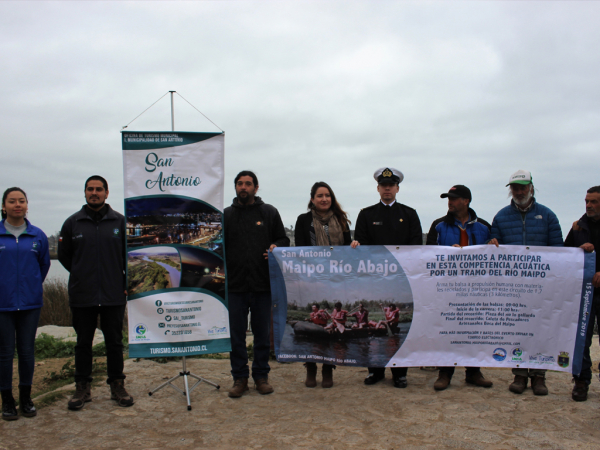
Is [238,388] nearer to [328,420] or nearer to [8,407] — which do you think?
[328,420]

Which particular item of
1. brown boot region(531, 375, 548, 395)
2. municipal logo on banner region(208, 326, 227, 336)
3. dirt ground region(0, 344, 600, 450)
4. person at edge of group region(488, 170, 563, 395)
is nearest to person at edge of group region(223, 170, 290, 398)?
municipal logo on banner region(208, 326, 227, 336)

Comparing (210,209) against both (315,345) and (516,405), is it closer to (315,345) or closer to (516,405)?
(315,345)

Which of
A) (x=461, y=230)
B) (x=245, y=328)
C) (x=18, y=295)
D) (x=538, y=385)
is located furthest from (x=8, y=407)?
(x=538, y=385)

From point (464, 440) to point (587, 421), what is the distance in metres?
1.32

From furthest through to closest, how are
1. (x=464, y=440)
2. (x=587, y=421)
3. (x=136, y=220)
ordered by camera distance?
(x=136, y=220) < (x=587, y=421) < (x=464, y=440)

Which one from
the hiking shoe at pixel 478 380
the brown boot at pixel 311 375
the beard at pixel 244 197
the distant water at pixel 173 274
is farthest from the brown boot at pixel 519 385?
the distant water at pixel 173 274

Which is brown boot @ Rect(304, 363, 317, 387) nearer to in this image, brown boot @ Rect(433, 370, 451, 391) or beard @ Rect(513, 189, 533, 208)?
brown boot @ Rect(433, 370, 451, 391)

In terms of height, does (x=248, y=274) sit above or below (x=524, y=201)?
below

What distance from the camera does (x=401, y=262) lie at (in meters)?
5.09

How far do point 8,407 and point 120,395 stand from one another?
3.25 feet

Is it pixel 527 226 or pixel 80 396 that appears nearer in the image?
pixel 80 396

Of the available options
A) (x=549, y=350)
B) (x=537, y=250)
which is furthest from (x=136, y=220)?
(x=549, y=350)

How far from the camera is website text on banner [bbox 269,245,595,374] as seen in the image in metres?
4.91

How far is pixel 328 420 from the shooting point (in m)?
4.28
